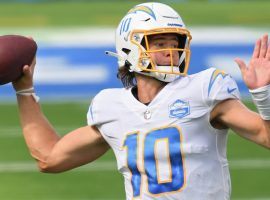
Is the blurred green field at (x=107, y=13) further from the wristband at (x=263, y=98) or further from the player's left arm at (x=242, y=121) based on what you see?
the wristband at (x=263, y=98)

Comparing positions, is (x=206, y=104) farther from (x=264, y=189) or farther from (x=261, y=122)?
(x=264, y=189)

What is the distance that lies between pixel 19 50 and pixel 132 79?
1.70 ft

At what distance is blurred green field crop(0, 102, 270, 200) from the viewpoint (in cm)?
565

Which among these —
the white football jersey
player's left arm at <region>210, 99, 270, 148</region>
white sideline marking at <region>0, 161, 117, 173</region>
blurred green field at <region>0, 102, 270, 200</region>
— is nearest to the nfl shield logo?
the white football jersey

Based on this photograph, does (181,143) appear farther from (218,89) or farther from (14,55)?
(14,55)

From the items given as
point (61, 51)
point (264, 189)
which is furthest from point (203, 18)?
point (264, 189)

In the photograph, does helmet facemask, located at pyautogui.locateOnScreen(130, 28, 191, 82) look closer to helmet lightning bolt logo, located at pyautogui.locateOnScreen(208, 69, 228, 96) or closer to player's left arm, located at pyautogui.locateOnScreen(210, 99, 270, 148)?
helmet lightning bolt logo, located at pyautogui.locateOnScreen(208, 69, 228, 96)

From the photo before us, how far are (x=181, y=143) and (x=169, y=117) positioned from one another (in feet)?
0.36

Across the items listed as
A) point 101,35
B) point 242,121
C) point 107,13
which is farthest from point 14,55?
point 107,13

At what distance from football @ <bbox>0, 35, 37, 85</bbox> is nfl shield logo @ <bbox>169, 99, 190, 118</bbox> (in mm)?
767

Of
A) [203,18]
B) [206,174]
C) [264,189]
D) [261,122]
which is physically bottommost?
[203,18]

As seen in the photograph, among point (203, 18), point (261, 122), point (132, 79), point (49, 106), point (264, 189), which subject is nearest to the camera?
point (261, 122)

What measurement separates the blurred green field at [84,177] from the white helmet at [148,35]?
88.3 inches

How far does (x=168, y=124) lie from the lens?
327cm
